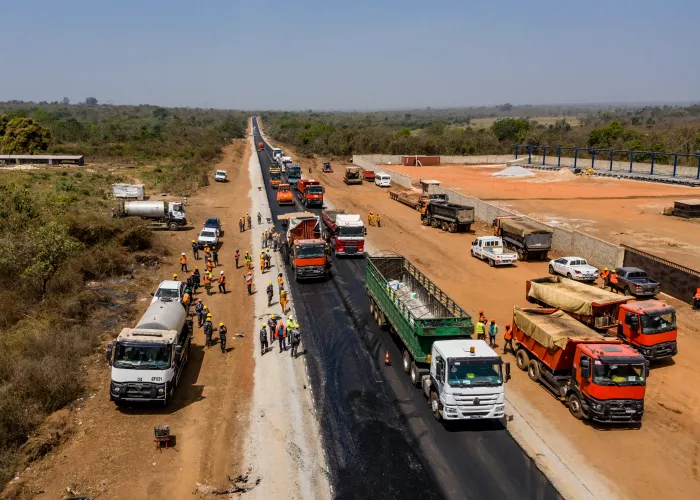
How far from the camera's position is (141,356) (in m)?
18.3

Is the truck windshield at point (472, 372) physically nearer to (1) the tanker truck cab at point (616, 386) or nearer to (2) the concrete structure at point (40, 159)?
(1) the tanker truck cab at point (616, 386)

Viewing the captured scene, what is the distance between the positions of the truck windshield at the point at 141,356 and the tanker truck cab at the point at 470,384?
31.3 feet

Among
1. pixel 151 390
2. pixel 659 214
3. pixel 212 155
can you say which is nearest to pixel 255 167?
pixel 212 155

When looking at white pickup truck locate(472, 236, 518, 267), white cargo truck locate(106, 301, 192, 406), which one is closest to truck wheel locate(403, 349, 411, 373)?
white cargo truck locate(106, 301, 192, 406)

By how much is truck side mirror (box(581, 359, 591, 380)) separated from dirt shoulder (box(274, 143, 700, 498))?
1.84m

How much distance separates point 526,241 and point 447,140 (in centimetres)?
8728

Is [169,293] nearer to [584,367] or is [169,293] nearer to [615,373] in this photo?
[584,367]

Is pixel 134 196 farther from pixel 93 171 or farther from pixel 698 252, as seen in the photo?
pixel 698 252

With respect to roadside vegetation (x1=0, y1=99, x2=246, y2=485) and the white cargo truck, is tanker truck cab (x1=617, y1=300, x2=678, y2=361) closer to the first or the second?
the white cargo truck

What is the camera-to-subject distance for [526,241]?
39.3m

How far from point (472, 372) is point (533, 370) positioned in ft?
18.2

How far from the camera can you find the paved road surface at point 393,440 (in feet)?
48.7

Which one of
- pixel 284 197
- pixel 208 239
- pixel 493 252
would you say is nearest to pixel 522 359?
pixel 493 252

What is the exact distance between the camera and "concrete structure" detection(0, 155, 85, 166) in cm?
8150
